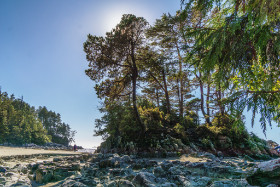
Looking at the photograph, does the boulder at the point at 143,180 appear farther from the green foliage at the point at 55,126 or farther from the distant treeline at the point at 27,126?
the green foliage at the point at 55,126

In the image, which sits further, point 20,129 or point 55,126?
point 55,126

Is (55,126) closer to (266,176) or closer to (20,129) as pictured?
(20,129)

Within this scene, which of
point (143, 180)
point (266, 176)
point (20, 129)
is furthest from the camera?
point (20, 129)

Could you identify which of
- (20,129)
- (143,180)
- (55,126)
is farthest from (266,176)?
(55,126)

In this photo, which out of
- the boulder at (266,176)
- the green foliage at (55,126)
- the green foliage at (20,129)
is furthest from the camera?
the green foliage at (55,126)

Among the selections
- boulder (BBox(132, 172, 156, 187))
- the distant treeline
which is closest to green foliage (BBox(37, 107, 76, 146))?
the distant treeline

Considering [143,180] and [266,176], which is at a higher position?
[266,176]

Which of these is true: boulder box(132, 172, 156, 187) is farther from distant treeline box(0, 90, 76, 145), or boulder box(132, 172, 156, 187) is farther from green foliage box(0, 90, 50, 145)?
green foliage box(0, 90, 50, 145)

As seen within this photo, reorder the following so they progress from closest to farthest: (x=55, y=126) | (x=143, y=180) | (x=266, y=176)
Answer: (x=266, y=176), (x=143, y=180), (x=55, y=126)

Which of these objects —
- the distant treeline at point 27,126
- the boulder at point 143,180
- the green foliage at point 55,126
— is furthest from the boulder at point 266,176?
the green foliage at point 55,126

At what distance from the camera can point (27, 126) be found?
45.7m

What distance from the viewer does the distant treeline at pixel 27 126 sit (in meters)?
36.7

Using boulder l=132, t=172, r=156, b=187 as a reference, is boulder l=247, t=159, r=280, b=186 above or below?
above

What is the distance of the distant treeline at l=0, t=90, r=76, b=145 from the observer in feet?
120
